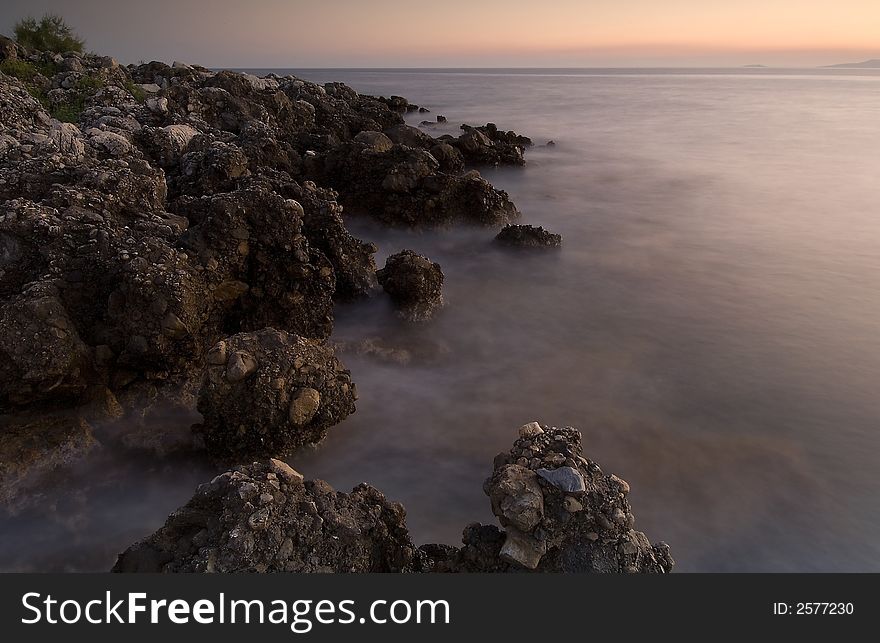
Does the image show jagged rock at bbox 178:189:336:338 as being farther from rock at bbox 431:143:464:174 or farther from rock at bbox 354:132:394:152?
rock at bbox 431:143:464:174

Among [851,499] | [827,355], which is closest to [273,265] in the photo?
[851,499]

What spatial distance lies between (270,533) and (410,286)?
3.89 m

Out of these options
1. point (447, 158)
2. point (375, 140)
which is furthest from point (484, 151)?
point (375, 140)

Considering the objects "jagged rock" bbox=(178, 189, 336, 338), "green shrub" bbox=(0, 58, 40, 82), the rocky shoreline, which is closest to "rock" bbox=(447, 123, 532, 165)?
the rocky shoreline

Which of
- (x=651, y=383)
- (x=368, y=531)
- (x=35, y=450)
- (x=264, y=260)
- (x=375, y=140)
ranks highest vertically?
(x=375, y=140)

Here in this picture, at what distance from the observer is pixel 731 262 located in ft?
27.2

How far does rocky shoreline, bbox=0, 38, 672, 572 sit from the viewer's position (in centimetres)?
253

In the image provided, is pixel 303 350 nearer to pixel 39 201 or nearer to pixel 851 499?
pixel 39 201

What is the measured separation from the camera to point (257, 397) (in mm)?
3650

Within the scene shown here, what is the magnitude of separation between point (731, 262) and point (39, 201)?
850cm

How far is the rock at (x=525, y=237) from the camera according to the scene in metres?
8.45

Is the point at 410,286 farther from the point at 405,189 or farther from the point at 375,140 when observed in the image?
the point at 375,140

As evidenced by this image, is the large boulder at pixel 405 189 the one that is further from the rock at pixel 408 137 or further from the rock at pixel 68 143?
the rock at pixel 68 143

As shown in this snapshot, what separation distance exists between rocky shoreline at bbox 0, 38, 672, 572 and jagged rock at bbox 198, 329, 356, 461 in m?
0.01
